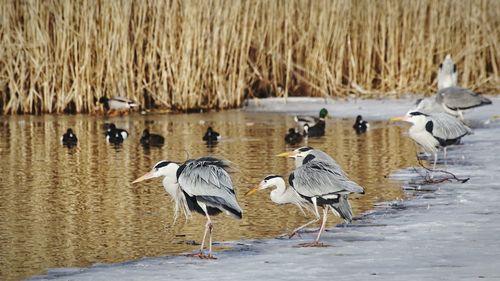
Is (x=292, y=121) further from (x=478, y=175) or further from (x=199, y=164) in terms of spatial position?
(x=199, y=164)

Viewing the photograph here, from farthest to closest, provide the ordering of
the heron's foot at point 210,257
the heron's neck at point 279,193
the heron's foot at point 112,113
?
the heron's foot at point 112,113 < the heron's neck at point 279,193 < the heron's foot at point 210,257

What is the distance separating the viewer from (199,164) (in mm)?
6914

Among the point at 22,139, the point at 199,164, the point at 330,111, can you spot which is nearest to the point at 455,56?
the point at 330,111

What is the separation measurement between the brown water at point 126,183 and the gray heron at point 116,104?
22 cm

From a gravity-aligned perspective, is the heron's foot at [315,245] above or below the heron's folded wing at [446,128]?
below

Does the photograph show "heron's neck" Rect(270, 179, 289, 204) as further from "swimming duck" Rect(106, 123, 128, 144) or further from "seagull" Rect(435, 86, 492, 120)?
"seagull" Rect(435, 86, 492, 120)

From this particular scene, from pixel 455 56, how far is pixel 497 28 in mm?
1053

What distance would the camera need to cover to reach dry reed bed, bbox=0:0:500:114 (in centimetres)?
1736

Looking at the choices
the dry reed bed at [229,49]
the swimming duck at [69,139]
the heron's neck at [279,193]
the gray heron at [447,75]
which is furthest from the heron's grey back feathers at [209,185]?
the dry reed bed at [229,49]

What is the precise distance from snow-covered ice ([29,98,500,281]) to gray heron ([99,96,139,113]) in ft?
29.5

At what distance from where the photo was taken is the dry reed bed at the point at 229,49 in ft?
57.0

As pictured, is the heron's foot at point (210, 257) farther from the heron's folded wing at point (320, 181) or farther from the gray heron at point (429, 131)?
the gray heron at point (429, 131)

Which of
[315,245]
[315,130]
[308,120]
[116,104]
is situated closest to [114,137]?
[315,130]

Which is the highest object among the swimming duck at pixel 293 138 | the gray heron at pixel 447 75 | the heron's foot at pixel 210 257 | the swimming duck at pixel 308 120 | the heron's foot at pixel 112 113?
the gray heron at pixel 447 75
